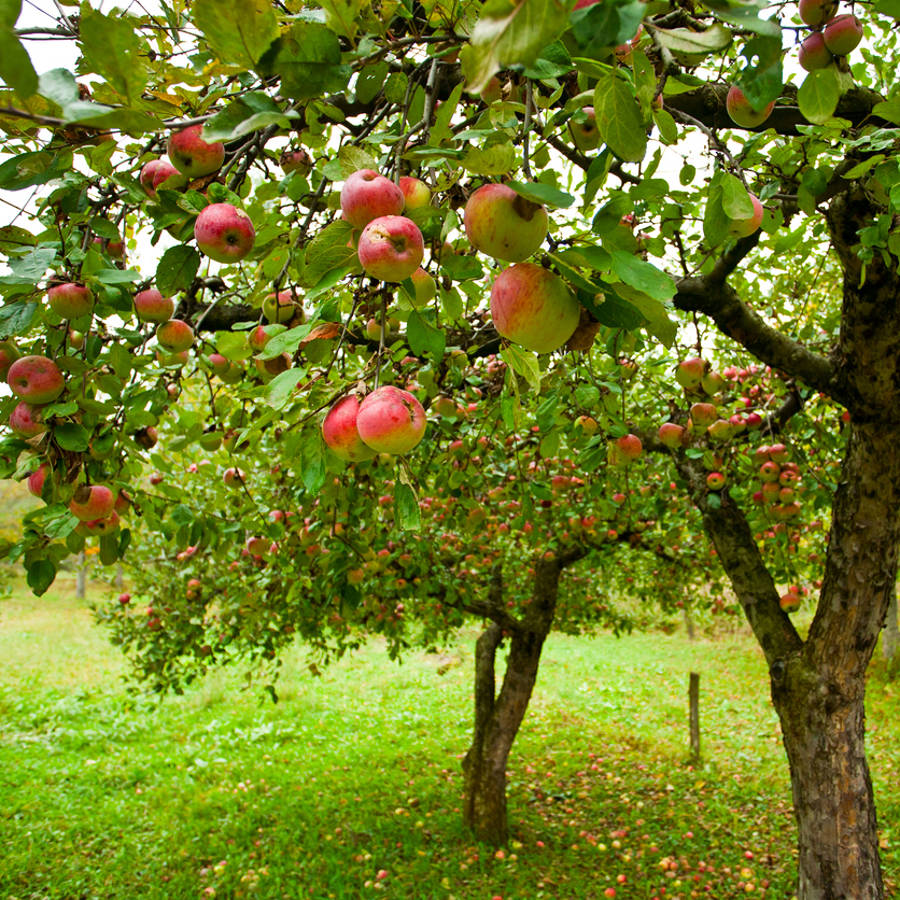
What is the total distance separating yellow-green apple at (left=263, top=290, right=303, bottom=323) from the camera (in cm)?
161

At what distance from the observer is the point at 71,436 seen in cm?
143

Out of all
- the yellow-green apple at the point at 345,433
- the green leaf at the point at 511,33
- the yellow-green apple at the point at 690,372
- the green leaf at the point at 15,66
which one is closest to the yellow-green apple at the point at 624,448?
the yellow-green apple at the point at 690,372

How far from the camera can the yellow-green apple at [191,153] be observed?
1115 mm

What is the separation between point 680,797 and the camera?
23.0 ft

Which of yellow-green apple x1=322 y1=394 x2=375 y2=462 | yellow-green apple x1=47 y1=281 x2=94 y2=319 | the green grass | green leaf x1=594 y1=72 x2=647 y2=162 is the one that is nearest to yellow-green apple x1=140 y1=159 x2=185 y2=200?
yellow-green apple x1=47 y1=281 x2=94 y2=319

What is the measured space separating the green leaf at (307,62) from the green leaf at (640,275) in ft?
1.27

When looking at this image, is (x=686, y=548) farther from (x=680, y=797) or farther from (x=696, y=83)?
(x=696, y=83)

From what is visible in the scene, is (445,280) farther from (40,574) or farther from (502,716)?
(502,716)

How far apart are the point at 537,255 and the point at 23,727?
1102cm

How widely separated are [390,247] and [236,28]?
11.4 inches

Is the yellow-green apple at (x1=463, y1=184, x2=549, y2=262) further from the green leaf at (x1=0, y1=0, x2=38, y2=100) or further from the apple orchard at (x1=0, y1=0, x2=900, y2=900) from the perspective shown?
the green leaf at (x1=0, y1=0, x2=38, y2=100)

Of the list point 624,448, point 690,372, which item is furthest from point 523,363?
point 690,372

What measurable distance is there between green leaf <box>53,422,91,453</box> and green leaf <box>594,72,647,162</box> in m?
1.23

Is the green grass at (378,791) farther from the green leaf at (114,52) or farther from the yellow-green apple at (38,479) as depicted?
the green leaf at (114,52)
